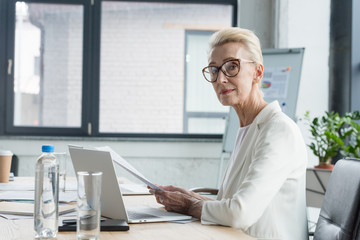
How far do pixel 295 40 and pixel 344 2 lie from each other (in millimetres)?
498

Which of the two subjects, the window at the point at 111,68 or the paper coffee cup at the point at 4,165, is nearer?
the paper coffee cup at the point at 4,165

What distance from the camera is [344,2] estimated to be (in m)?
4.07

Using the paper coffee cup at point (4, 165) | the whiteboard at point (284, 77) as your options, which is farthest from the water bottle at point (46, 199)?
the whiteboard at point (284, 77)

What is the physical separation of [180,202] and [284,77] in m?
2.69

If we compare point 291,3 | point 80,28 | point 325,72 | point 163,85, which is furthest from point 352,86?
point 80,28

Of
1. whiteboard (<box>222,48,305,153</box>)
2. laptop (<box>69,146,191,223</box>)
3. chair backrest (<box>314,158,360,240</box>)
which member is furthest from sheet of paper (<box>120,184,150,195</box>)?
whiteboard (<box>222,48,305,153</box>)

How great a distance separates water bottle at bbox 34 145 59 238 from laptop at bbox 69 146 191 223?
6.4 inches

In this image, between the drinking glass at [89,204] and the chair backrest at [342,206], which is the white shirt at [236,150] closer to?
the chair backrest at [342,206]

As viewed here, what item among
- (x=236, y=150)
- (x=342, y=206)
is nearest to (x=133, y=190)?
(x=236, y=150)

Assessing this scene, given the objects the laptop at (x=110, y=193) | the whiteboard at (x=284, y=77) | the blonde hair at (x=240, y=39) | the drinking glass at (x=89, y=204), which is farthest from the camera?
the whiteboard at (x=284, y=77)

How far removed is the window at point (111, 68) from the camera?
4.47 m

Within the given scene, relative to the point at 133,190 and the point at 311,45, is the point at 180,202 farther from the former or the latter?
the point at 311,45

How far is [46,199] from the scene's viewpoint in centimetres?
118

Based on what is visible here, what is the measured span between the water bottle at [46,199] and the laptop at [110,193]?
161 mm
